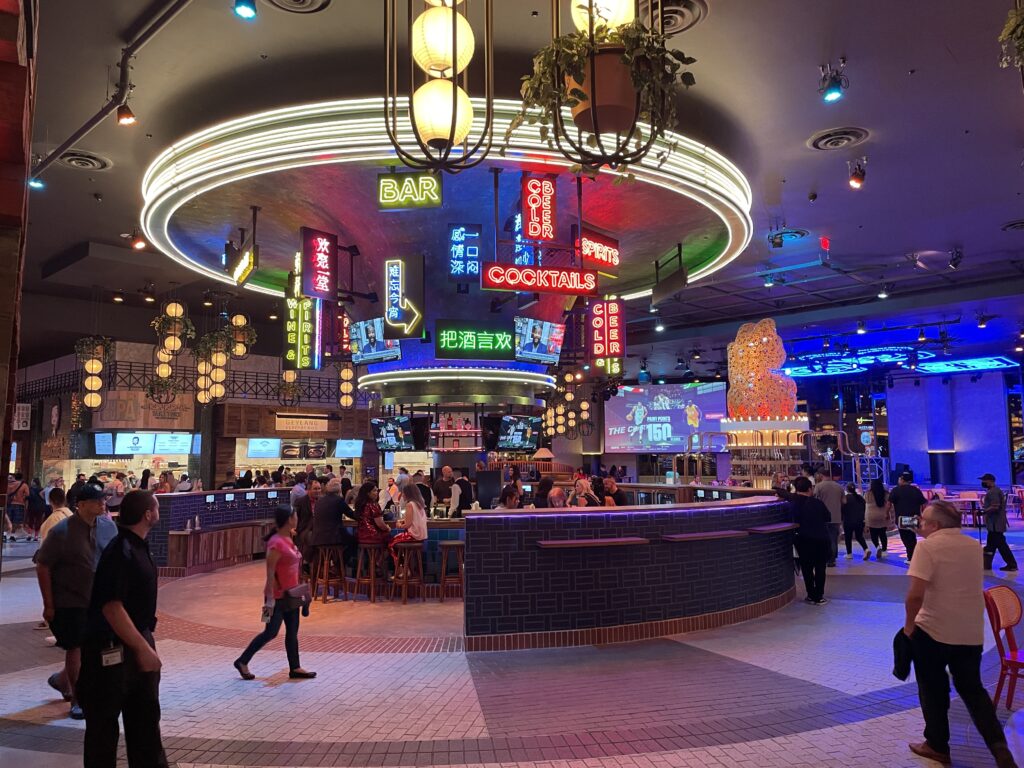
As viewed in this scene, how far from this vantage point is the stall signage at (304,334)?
40.0 ft

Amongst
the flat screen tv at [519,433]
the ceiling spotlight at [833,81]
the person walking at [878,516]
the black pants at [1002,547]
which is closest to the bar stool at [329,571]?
the flat screen tv at [519,433]

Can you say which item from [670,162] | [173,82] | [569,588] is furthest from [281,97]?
[569,588]

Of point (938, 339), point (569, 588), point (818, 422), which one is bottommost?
point (569, 588)

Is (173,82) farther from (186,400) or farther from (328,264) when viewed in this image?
(186,400)

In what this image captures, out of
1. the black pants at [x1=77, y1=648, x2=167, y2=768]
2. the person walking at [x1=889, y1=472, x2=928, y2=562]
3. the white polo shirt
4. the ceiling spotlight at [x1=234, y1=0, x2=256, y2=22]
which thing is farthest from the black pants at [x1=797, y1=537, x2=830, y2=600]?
the ceiling spotlight at [x1=234, y1=0, x2=256, y2=22]

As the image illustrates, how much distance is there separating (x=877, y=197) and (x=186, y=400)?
17.4m

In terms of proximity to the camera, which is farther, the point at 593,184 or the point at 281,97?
the point at 593,184

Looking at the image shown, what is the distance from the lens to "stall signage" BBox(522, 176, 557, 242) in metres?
8.14

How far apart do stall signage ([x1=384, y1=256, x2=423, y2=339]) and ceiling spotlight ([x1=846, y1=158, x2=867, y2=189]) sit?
19.8 ft

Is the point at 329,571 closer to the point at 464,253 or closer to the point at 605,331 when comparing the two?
the point at 464,253

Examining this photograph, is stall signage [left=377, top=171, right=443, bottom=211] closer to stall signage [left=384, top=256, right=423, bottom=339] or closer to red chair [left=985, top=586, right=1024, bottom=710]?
stall signage [left=384, top=256, right=423, bottom=339]

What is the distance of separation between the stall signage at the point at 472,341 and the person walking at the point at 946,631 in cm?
769

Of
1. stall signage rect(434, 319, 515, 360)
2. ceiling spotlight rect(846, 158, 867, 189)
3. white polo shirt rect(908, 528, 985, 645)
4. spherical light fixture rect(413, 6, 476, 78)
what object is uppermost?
ceiling spotlight rect(846, 158, 867, 189)

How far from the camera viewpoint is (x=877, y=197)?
1133 cm
